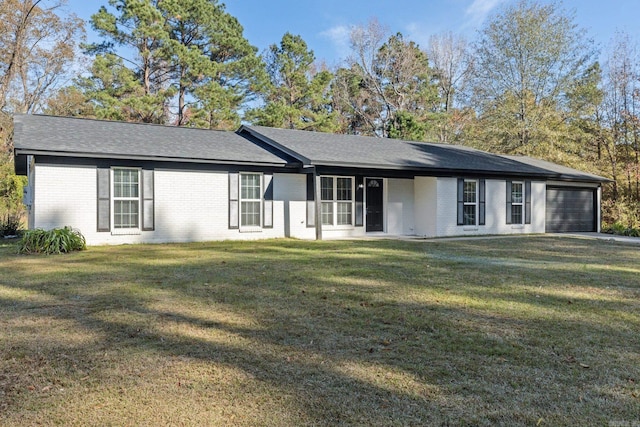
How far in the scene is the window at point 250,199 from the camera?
13.4m

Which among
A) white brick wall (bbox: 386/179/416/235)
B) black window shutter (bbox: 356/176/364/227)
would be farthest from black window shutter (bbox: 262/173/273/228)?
white brick wall (bbox: 386/179/416/235)

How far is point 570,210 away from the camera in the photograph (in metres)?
18.5

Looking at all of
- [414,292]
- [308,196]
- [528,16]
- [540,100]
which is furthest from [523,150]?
[414,292]

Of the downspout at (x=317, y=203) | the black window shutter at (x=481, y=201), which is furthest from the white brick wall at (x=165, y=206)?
the black window shutter at (x=481, y=201)

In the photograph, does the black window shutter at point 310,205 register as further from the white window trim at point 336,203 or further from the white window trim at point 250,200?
the white window trim at point 250,200

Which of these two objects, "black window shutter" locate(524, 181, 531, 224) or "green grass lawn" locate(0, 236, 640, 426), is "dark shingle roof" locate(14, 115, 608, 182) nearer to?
"black window shutter" locate(524, 181, 531, 224)

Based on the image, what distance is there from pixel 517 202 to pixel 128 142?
1333 centimetres

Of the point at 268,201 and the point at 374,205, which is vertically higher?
the point at 268,201

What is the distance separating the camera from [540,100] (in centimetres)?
2597

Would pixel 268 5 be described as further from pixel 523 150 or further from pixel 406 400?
pixel 406 400

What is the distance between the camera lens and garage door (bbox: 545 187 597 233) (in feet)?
59.4

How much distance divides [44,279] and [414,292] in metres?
5.29

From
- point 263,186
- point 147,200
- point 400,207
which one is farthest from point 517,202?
point 147,200

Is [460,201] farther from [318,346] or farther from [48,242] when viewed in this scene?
[318,346]
